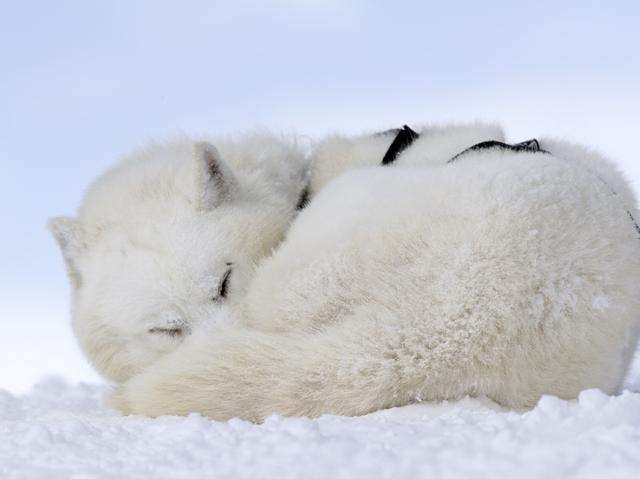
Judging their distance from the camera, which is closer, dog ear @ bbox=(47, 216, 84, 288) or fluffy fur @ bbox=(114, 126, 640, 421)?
fluffy fur @ bbox=(114, 126, 640, 421)

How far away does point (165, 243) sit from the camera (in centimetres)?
402

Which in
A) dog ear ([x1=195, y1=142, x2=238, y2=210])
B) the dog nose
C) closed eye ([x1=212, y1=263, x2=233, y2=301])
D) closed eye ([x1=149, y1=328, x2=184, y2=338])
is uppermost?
dog ear ([x1=195, y1=142, x2=238, y2=210])

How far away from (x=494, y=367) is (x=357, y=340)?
1.73 feet

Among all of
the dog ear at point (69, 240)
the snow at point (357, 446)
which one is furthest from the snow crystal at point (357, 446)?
the dog ear at point (69, 240)

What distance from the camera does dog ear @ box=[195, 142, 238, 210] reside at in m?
4.16

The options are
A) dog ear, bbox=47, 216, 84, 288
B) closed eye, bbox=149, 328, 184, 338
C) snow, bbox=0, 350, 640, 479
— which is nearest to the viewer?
snow, bbox=0, 350, 640, 479

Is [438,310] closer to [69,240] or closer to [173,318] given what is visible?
[173,318]

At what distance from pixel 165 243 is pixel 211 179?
432 mm

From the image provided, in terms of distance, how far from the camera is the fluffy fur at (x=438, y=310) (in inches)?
119

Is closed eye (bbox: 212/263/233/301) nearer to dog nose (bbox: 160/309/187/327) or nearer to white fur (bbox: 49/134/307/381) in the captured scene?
white fur (bbox: 49/134/307/381)

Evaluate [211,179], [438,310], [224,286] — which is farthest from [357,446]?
[211,179]

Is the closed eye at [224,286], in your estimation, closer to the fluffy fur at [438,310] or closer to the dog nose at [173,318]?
the dog nose at [173,318]

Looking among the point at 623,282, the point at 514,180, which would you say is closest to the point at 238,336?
the point at 514,180

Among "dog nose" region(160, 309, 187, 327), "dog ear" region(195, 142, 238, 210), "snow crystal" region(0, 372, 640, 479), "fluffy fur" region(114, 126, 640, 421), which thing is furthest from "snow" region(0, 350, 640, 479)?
"dog ear" region(195, 142, 238, 210)
